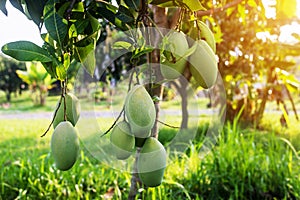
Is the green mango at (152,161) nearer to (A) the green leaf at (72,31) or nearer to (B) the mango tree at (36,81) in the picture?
(A) the green leaf at (72,31)

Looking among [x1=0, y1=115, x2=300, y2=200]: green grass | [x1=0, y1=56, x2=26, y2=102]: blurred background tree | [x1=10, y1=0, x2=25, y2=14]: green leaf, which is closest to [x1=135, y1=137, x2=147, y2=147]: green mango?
[x1=10, y1=0, x2=25, y2=14]: green leaf

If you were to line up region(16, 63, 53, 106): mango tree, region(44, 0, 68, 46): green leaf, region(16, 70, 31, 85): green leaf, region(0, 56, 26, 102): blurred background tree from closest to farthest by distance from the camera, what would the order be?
region(44, 0, 68, 46): green leaf < region(16, 70, 31, 85): green leaf < region(16, 63, 53, 106): mango tree < region(0, 56, 26, 102): blurred background tree

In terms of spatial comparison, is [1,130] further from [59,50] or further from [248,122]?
[59,50]

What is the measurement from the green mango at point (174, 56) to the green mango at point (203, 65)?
0.02m

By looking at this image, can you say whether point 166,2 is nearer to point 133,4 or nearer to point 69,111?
point 133,4

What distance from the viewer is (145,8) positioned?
44 centimetres

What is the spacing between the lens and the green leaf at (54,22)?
38cm

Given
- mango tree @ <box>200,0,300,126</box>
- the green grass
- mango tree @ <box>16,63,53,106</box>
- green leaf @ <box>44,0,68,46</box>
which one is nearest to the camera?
green leaf @ <box>44,0,68,46</box>

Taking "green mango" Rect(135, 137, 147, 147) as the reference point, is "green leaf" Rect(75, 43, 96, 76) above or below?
above

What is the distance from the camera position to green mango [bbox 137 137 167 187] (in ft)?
1.44

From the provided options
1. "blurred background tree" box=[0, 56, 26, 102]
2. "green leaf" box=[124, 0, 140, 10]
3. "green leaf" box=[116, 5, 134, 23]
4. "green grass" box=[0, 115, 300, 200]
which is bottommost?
"green grass" box=[0, 115, 300, 200]

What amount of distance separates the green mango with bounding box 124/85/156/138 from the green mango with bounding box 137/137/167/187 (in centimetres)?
4

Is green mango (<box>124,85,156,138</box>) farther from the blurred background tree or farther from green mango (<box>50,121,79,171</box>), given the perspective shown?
the blurred background tree

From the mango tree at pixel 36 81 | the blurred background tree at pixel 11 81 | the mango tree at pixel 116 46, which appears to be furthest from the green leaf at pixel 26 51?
→ the blurred background tree at pixel 11 81
